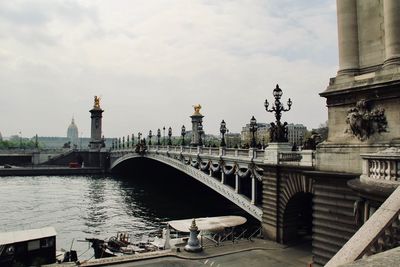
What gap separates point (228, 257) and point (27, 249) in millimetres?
11913

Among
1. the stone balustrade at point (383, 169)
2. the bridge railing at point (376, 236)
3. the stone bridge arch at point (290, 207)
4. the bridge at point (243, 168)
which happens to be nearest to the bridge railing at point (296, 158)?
the bridge at point (243, 168)

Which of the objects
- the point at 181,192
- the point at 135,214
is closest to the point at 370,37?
the point at 135,214

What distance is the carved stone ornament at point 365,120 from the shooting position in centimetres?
1619

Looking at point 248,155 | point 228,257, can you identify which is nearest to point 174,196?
point 248,155

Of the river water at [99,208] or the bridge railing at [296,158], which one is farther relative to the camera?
the river water at [99,208]

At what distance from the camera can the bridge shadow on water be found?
46.8 metres

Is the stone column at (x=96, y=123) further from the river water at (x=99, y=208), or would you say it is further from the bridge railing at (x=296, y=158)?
the bridge railing at (x=296, y=158)

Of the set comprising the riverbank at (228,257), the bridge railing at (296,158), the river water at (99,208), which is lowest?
the river water at (99,208)

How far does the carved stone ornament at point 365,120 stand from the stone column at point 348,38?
6.41 feet

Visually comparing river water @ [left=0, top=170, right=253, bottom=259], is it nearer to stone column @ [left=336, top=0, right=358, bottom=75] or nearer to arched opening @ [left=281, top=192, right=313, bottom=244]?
arched opening @ [left=281, top=192, right=313, bottom=244]

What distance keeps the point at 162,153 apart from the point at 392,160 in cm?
5311

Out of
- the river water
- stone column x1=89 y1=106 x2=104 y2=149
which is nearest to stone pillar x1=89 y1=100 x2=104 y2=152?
stone column x1=89 y1=106 x2=104 y2=149

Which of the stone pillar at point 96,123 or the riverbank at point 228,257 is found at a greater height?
the stone pillar at point 96,123

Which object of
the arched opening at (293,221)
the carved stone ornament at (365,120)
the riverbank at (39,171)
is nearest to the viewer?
the carved stone ornament at (365,120)
